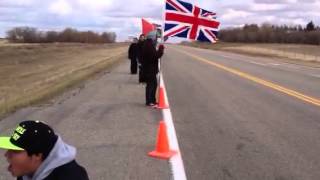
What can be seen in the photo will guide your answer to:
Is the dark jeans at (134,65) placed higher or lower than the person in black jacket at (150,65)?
lower

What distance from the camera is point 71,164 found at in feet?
10.6

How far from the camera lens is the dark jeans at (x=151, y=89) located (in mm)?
14754

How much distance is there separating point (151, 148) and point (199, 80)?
1500cm

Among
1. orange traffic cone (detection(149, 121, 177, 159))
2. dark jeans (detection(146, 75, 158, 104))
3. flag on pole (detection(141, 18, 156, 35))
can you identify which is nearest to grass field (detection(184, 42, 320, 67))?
flag on pole (detection(141, 18, 156, 35))

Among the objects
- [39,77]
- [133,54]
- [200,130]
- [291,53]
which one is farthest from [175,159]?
[291,53]

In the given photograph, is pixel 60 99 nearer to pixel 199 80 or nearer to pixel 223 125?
pixel 223 125

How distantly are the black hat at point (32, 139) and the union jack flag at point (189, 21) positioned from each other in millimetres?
14538

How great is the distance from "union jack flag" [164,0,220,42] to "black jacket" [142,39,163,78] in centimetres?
287

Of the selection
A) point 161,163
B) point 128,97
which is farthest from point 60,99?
point 161,163

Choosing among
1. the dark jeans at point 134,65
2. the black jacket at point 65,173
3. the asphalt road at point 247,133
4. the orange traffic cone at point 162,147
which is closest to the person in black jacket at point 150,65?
the asphalt road at point 247,133

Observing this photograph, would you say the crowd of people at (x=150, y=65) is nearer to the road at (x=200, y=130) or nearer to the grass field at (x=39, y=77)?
the road at (x=200, y=130)

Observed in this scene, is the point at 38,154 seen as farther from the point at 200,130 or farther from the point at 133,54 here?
the point at 133,54

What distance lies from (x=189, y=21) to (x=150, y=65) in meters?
3.40

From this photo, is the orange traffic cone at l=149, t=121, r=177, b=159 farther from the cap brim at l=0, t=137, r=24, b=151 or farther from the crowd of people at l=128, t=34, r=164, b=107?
the crowd of people at l=128, t=34, r=164, b=107
